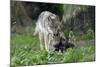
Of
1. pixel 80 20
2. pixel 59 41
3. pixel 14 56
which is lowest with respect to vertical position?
pixel 14 56

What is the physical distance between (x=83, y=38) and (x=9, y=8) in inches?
35.6

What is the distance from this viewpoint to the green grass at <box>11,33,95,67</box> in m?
1.97

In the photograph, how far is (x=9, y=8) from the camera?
1.95 m

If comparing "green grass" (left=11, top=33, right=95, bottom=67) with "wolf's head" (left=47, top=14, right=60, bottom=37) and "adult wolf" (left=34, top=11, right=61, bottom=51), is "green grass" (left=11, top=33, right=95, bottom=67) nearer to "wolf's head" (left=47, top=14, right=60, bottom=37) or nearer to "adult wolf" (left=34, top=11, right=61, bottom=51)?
"adult wolf" (left=34, top=11, right=61, bottom=51)

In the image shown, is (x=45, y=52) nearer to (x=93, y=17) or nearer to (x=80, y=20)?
(x=80, y=20)

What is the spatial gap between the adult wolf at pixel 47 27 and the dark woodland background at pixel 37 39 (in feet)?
0.14

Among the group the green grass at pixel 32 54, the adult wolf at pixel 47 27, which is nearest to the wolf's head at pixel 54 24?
the adult wolf at pixel 47 27

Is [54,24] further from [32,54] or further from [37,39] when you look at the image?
[32,54]

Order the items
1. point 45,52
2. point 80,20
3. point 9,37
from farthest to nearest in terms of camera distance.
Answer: point 80,20 < point 45,52 < point 9,37

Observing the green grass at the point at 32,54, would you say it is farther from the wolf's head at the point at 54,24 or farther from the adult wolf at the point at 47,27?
the wolf's head at the point at 54,24

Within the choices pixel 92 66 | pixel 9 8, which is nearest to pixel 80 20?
pixel 92 66

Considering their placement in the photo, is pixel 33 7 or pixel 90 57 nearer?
pixel 33 7

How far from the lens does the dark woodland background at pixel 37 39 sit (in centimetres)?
198

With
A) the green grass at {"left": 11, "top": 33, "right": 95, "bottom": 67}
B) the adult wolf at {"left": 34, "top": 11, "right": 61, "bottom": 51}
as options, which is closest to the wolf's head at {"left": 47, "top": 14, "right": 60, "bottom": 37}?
the adult wolf at {"left": 34, "top": 11, "right": 61, "bottom": 51}
